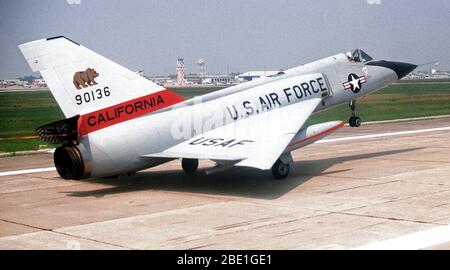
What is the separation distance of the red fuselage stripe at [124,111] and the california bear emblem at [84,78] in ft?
2.28

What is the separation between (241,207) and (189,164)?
5623 mm

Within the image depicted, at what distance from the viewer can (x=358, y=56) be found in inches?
844

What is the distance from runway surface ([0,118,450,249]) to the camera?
10328 millimetres

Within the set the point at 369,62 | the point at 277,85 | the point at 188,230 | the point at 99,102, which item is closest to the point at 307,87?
the point at 277,85

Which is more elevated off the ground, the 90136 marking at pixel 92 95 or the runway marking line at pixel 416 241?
the 90136 marking at pixel 92 95

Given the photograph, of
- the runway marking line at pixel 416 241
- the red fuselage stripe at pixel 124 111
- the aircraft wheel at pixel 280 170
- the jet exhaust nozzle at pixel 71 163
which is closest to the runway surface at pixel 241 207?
the runway marking line at pixel 416 241

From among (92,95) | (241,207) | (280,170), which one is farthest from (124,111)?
(280,170)

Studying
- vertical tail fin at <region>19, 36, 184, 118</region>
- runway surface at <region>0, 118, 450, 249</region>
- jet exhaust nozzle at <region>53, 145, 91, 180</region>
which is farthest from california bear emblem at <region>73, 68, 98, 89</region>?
runway surface at <region>0, 118, 450, 249</region>

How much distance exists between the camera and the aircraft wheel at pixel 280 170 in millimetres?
16578

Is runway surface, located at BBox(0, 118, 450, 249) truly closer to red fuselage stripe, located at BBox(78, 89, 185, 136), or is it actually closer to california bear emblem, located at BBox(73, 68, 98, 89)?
red fuselage stripe, located at BBox(78, 89, 185, 136)

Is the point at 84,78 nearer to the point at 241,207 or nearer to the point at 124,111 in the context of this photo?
the point at 124,111

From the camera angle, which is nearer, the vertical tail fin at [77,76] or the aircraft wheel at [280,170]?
the vertical tail fin at [77,76]

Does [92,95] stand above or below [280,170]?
above

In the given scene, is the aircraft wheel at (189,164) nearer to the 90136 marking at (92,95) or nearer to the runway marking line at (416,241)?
the 90136 marking at (92,95)
